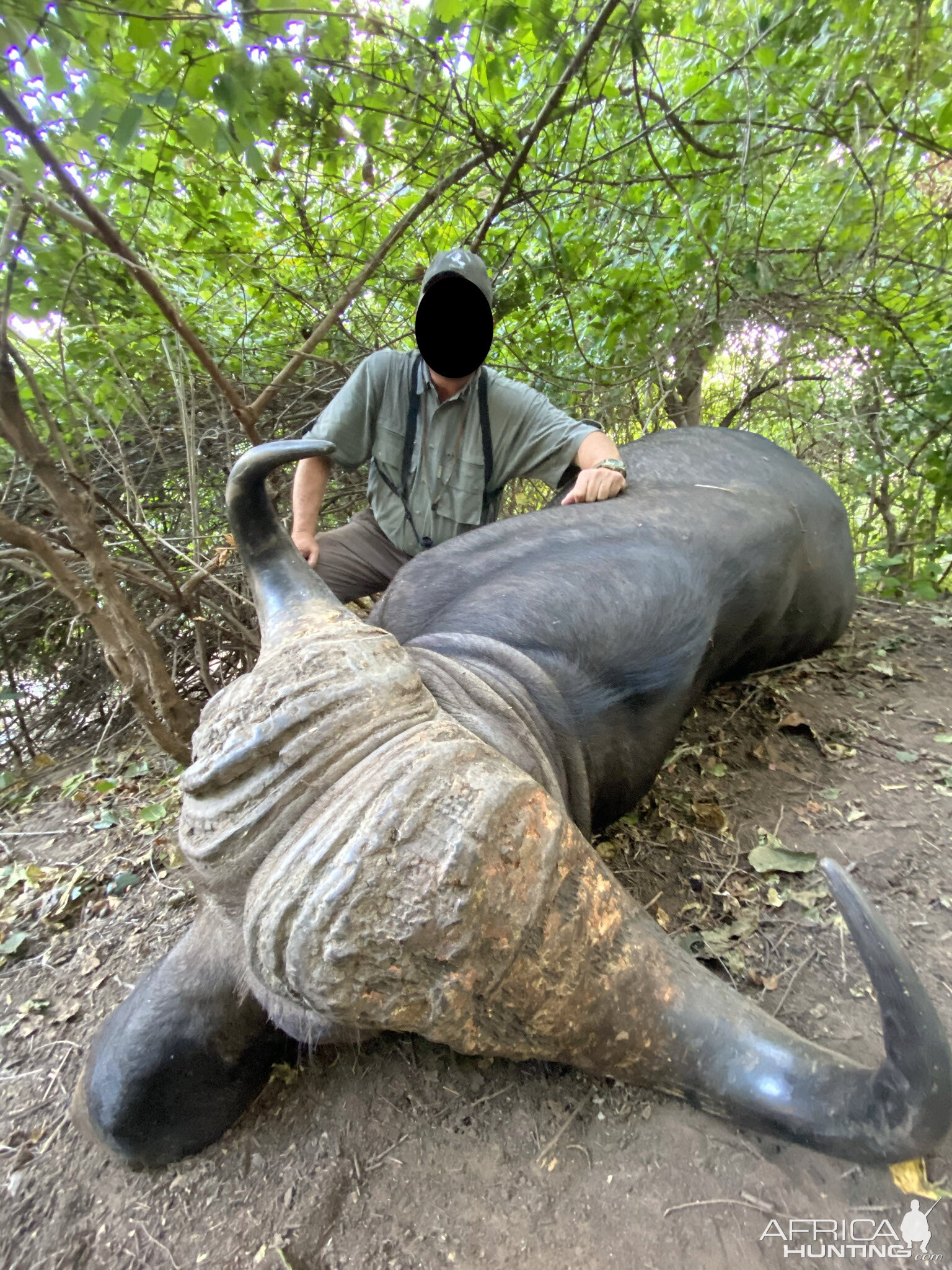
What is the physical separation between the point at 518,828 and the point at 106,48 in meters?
2.61

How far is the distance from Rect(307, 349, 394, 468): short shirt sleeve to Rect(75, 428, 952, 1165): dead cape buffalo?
1888mm

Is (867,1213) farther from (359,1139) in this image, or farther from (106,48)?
(106,48)

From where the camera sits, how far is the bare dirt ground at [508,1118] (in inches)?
61.1

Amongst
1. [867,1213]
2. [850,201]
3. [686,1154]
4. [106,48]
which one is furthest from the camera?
[850,201]

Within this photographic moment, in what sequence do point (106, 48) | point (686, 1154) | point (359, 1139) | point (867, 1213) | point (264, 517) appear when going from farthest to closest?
1. point (106, 48)
2. point (264, 517)
3. point (359, 1139)
4. point (686, 1154)
5. point (867, 1213)

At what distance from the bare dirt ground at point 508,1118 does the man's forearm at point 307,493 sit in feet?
5.35

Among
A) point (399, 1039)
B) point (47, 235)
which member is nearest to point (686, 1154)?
point (399, 1039)

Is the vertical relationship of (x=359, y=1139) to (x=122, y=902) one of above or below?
below

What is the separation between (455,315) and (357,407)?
0.67m

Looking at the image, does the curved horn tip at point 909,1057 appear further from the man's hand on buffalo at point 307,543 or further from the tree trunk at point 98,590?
the man's hand on buffalo at point 307,543

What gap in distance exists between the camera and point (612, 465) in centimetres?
338

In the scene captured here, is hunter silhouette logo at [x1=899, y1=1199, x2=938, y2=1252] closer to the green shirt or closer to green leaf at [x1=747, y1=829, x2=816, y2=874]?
green leaf at [x1=747, y1=829, x2=816, y2=874]

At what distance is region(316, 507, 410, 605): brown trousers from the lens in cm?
387

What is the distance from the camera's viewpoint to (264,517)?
1903 millimetres
